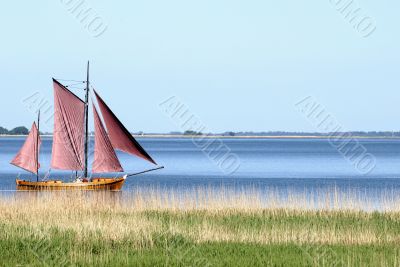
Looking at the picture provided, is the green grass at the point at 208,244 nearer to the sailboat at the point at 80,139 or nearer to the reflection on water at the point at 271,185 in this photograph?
the reflection on water at the point at 271,185

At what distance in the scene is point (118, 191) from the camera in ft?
145

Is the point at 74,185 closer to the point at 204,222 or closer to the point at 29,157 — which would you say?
the point at 29,157

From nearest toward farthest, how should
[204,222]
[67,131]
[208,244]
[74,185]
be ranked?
[208,244]
[204,222]
[67,131]
[74,185]

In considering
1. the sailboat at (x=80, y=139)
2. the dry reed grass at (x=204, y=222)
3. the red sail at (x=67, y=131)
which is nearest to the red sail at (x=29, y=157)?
the sailboat at (x=80, y=139)

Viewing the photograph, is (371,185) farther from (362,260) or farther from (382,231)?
(362,260)

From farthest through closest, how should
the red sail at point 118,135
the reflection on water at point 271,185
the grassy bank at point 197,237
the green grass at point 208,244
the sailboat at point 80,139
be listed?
the sailboat at point 80,139 < the red sail at point 118,135 < the reflection on water at point 271,185 < the grassy bank at point 197,237 < the green grass at point 208,244

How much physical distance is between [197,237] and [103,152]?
2437 centimetres

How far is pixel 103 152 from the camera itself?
1654 inches

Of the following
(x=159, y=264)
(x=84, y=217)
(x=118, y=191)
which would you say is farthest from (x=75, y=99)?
(x=159, y=264)

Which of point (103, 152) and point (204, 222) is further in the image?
point (103, 152)

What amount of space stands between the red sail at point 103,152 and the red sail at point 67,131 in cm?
99

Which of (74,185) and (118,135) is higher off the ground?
(118,135)

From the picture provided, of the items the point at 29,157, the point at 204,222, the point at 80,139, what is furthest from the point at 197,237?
the point at 29,157

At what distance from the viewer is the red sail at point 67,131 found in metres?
41.1
